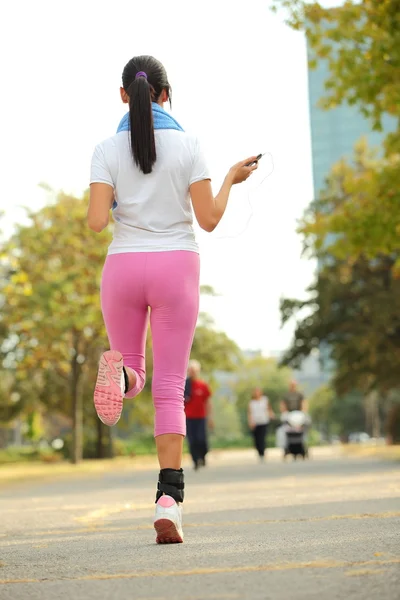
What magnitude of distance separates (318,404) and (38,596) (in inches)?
5016

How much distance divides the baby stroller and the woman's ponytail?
792 inches

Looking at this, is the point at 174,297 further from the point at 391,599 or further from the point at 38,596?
the point at 391,599

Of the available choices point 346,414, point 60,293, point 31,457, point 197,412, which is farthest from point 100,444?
point 346,414

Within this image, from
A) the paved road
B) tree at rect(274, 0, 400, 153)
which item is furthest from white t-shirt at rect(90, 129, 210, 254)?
tree at rect(274, 0, 400, 153)

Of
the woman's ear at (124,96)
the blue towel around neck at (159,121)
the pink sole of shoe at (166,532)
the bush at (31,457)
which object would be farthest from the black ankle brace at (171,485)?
the bush at (31,457)

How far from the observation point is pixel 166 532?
197 inches

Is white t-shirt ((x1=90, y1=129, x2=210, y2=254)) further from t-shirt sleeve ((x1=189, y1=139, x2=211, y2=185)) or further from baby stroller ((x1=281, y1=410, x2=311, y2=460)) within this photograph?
baby stroller ((x1=281, y1=410, x2=311, y2=460))

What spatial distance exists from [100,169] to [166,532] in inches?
70.6

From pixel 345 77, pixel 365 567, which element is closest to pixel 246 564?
pixel 365 567

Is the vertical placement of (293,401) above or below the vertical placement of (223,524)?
above

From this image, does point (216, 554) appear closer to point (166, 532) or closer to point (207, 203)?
point (166, 532)

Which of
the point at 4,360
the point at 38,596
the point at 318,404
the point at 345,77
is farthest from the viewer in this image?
the point at 318,404

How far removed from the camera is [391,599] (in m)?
3.16

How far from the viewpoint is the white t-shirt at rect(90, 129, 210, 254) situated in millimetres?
5367
